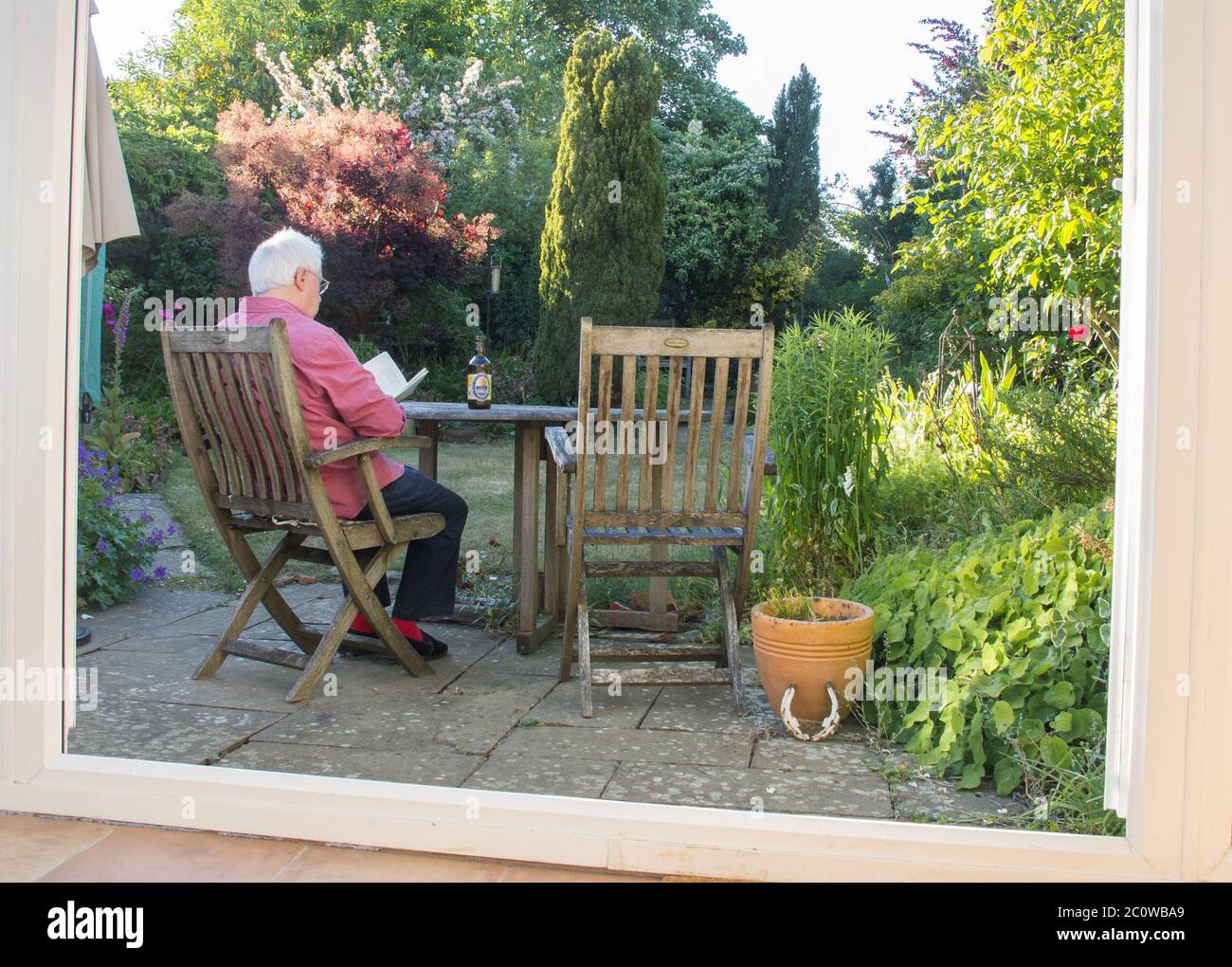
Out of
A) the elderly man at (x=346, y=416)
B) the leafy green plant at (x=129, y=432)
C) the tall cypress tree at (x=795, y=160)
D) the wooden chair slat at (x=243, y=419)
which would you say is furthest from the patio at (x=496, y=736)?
the tall cypress tree at (x=795, y=160)

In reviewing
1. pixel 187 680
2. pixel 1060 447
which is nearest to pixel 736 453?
pixel 1060 447

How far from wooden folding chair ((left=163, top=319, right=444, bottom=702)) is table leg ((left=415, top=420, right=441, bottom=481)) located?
28.9 inches

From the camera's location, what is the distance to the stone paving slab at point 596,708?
3.00 m

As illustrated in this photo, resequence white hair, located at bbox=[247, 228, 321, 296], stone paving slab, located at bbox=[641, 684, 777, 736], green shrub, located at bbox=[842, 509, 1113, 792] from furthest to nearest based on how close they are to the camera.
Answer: white hair, located at bbox=[247, 228, 321, 296], stone paving slab, located at bbox=[641, 684, 777, 736], green shrub, located at bbox=[842, 509, 1113, 792]

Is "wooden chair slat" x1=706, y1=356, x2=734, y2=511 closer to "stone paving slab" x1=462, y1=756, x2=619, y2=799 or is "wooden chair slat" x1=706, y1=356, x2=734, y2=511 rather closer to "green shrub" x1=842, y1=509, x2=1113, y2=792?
"green shrub" x1=842, y1=509, x2=1113, y2=792

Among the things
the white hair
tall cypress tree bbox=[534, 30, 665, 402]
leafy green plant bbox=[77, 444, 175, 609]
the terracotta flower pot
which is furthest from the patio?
tall cypress tree bbox=[534, 30, 665, 402]

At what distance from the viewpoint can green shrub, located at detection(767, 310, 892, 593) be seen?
3.85m

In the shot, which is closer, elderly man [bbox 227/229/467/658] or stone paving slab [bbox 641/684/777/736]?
stone paving slab [bbox 641/684/777/736]

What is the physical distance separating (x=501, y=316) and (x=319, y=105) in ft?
11.4

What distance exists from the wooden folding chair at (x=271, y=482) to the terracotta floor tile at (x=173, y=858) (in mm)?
954

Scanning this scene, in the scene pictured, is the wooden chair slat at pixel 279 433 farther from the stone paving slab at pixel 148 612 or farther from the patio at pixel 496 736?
the stone paving slab at pixel 148 612

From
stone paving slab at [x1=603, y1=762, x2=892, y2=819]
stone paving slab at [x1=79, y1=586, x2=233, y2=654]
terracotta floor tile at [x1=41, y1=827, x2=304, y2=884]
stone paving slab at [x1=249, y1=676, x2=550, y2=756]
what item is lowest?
terracotta floor tile at [x1=41, y1=827, x2=304, y2=884]

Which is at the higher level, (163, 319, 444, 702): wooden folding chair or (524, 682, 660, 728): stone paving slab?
(163, 319, 444, 702): wooden folding chair
